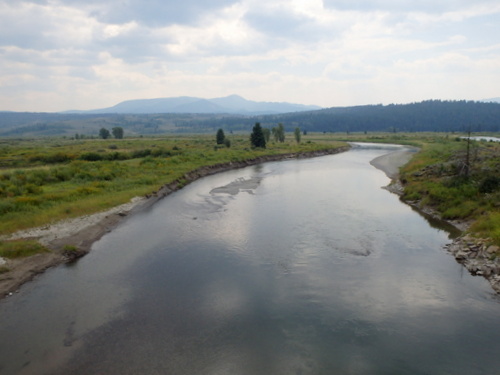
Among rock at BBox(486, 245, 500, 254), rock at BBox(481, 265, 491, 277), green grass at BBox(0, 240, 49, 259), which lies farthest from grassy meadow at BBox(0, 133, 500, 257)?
rock at BBox(481, 265, 491, 277)

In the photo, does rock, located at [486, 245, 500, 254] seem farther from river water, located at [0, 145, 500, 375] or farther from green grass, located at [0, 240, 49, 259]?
green grass, located at [0, 240, 49, 259]

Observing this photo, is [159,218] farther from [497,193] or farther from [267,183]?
[497,193]

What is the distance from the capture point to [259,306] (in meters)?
16.2

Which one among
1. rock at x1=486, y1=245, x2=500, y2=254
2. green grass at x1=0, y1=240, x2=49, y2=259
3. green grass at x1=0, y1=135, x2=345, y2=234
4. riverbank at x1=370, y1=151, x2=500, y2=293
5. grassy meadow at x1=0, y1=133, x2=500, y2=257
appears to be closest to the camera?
riverbank at x1=370, y1=151, x2=500, y2=293

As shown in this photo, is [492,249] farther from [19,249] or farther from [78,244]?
[19,249]

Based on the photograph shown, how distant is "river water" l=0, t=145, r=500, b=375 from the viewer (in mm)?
12703

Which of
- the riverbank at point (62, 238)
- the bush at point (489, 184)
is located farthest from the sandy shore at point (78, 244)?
the bush at point (489, 184)

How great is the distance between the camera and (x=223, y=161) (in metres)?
66.4

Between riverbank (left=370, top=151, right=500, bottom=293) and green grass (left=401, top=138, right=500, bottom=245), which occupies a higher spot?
green grass (left=401, top=138, right=500, bottom=245)

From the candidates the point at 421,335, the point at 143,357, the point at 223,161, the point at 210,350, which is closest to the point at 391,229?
the point at 421,335

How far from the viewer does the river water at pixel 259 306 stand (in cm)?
1270

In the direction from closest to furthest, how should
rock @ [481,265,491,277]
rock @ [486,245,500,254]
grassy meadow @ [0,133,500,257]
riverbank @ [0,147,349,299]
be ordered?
1. rock @ [481,265,491,277]
2. riverbank @ [0,147,349,299]
3. rock @ [486,245,500,254]
4. grassy meadow @ [0,133,500,257]

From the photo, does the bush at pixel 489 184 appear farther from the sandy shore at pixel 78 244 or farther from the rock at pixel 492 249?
the rock at pixel 492 249

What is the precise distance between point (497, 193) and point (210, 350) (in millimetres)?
24919
